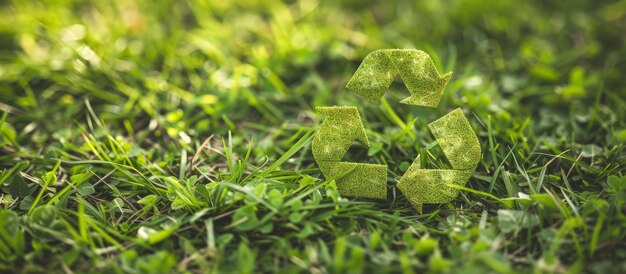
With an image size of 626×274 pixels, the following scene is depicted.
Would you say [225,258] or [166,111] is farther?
[166,111]

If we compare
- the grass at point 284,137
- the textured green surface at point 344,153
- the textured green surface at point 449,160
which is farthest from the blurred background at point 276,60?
the textured green surface at point 344,153

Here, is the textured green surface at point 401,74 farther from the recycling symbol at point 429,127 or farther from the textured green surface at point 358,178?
the textured green surface at point 358,178

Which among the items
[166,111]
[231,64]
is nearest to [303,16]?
[231,64]

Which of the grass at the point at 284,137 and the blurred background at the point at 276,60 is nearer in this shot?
the grass at the point at 284,137

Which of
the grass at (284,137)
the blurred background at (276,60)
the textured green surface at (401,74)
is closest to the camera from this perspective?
the grass at (284,137)

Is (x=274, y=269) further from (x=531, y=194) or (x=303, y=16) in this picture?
(x=303, y=16)

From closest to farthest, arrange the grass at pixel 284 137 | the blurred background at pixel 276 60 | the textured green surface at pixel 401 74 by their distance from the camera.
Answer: the grass at pixel 284 137
the textured green surface at pixel 401 74
the blurred background at pixel 276 60

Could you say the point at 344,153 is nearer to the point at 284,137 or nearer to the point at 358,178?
the point at 358,178
